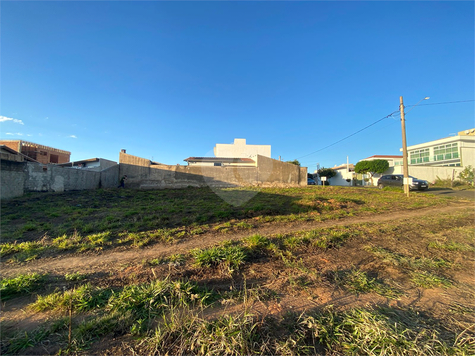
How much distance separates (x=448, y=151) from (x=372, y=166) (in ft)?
47.6

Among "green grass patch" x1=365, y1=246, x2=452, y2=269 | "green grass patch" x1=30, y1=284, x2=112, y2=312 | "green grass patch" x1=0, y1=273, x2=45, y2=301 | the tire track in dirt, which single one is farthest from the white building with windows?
"green grass patch" x1=0, y1=273, x2=45, y2=301

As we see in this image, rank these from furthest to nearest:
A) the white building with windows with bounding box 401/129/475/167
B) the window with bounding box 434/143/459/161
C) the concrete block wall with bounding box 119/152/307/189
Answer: the window with bounding box 434/143/459/161 < the white building with windows with bounding box 401/129/475/167 < the concrete block wall with bounding box 119/152/307/189

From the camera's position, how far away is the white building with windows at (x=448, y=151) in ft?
101

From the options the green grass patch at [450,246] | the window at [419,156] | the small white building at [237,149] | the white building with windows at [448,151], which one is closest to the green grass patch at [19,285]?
the green grass patch at [450,246]

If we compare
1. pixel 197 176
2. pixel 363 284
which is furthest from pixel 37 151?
pixel 363 284

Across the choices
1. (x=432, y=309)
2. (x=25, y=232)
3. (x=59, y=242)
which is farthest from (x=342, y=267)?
(x=25, y=232)

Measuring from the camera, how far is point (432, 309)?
202 cm

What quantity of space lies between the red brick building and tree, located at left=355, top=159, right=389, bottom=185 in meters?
46.5

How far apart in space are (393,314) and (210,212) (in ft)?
17.2

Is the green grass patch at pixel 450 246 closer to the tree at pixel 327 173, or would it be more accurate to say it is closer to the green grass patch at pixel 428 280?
the green grass patch at pixel 428 280

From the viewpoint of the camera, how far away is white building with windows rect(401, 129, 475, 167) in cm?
3075

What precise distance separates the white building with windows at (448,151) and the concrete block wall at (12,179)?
160 ft

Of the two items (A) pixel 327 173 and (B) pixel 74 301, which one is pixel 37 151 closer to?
(B) pixel 74 301

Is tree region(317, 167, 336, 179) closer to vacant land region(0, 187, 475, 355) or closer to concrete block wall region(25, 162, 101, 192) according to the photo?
vacant land region(0, 187, 475, 355)
